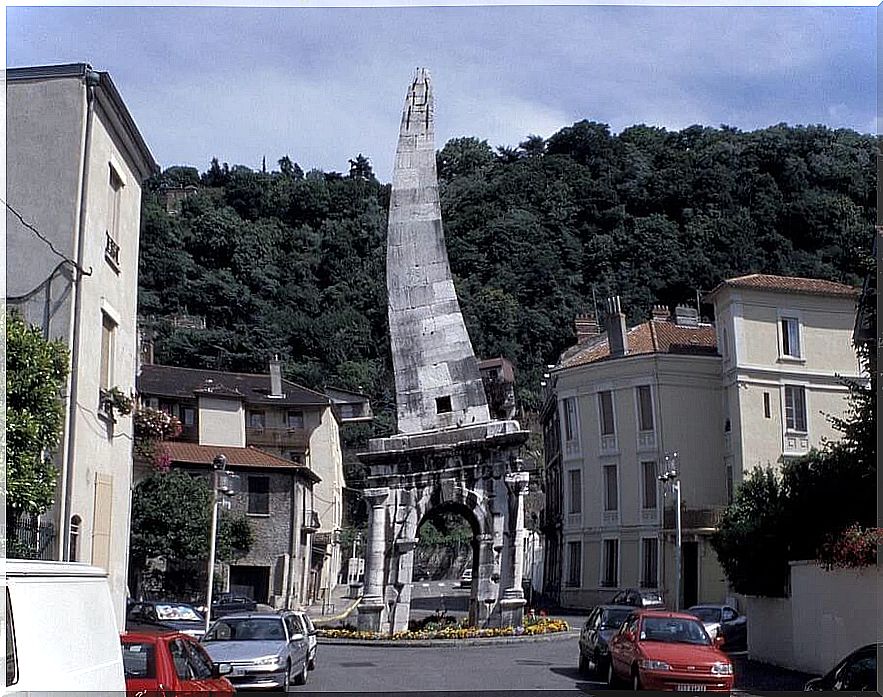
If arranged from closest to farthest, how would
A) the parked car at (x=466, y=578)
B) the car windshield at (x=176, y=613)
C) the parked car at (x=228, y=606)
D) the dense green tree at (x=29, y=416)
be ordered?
1. the dense green tree at (x=29, y=416)
2. the car windshield at (x=176, y=613)
3. the parked car at (x=228, y=606)
4. the parked car at (x=466, y=578)

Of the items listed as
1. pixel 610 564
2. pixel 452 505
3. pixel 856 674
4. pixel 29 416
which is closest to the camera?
pixel 856 674

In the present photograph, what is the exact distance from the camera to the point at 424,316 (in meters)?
25.7

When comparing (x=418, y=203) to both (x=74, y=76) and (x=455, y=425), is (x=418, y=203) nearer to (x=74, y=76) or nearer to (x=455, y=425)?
(x=455, y=425)

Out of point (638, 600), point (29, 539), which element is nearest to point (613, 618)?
point (29, 539)

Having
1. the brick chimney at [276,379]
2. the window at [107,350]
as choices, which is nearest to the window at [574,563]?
the brick chimney at [276,379]

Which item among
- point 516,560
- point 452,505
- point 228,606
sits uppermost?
point 452,505

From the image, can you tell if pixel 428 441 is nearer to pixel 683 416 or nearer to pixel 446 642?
pixel 446 642

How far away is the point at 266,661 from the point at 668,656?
5203mm

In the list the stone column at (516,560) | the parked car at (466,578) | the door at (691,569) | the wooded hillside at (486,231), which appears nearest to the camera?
the stone column at (516,560)

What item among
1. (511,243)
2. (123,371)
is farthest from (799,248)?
(123,371)

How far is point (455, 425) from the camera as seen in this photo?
993 inches

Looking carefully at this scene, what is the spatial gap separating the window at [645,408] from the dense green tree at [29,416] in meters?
25.0

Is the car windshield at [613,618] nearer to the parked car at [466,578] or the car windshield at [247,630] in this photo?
the car windshield at [247,630]

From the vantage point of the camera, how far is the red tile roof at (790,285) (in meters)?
33.0
